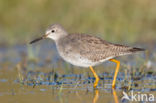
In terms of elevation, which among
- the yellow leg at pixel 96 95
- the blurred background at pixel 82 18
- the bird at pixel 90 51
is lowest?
the yellow leg at pixel 96 95

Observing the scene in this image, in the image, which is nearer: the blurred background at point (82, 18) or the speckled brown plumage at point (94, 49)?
the speckled brown plumage at point (94, 49)

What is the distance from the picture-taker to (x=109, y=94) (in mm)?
7785

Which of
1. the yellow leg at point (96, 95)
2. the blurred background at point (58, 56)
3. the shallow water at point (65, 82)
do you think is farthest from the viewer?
the blurred background at point (58, 56)

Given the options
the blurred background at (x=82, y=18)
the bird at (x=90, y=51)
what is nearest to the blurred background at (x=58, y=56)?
the blurred background at (x=82, y=18)

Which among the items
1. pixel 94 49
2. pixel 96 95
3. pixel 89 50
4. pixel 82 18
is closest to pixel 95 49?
pixel 94 49

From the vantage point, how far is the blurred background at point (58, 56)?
8102 millimetres

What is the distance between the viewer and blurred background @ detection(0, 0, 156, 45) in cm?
1391

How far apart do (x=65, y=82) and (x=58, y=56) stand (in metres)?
3.47

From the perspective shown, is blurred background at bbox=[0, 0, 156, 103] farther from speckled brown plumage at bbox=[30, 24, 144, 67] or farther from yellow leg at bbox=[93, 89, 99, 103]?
speckled brown plumage at bbox=[30, 24, 144, 67]

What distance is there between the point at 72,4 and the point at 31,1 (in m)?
1.55

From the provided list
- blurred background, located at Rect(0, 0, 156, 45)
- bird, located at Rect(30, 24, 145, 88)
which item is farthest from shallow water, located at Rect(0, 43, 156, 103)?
blurred background, located at Rect(0, 0, 156, 45)

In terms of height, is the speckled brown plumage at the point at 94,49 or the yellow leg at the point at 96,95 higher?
the speckled brown plumage at the point at 94,49

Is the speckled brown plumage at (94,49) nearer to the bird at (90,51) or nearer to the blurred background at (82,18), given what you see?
the bird at (90,51)

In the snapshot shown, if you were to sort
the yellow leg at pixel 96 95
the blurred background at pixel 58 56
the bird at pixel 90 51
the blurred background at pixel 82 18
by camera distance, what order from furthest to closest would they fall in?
the blurred background at pixel 82 18
the bird at pixel 90 51
the blurred background at pixel 58 56
the yellow leg at pixel 96 95
